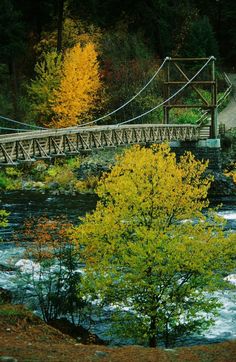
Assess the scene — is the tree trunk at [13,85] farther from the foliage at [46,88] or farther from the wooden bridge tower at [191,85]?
the wooden bridge tower at [191,85]

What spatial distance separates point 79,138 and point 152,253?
13301mm

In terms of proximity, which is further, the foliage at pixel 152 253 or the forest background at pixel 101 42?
the forest background at pixel 101 42

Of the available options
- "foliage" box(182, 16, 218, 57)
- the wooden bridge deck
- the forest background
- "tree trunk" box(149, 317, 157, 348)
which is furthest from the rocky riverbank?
"foliage" box(182, 16, 218, 57)

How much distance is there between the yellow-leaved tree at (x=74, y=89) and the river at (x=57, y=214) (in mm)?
7377

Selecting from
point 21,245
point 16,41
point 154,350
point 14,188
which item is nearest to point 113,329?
point 154,350

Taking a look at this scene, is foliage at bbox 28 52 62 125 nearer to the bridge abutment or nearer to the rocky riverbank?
the bridge abutment

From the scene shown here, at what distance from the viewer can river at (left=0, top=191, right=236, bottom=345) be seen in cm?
1597

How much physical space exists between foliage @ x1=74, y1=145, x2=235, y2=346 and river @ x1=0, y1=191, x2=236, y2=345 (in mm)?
514

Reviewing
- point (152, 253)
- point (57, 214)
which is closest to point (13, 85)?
point (57, 214)

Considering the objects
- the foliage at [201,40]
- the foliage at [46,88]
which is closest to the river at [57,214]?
the foliage at [46,88]

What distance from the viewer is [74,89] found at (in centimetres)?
3947

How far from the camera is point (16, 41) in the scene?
41750mm

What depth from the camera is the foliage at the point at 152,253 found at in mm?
14391

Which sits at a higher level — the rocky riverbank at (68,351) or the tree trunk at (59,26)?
the tree trunk at (59,26)
